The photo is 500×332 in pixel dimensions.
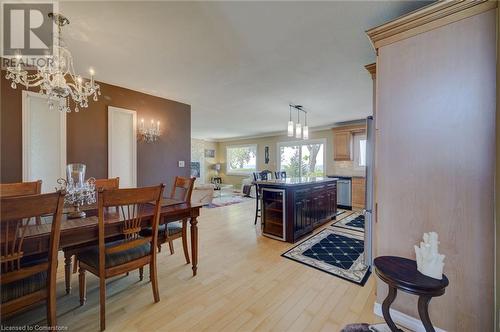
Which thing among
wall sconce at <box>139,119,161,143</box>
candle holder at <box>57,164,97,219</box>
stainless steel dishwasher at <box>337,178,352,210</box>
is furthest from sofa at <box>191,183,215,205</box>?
candle holder at <box>57,164,97,219</box>

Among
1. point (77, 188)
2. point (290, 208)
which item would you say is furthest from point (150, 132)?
point (290, 208)

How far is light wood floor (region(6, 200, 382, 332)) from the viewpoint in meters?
1.61

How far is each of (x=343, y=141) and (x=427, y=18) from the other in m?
4.90

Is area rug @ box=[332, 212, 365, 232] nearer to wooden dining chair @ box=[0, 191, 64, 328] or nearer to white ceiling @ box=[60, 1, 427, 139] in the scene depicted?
white ceiling @ box=[60, 1, 427, 139]

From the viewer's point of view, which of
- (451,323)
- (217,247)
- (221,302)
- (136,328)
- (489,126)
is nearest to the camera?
(489,126)

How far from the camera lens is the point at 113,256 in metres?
1.66

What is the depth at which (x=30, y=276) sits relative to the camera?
1342mm

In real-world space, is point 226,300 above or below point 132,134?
below

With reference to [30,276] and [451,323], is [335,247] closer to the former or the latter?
[451,323]

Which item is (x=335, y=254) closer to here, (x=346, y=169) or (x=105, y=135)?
(x=105, y=135)

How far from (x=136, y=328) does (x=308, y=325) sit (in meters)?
1.29

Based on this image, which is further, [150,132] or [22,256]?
[150,132]

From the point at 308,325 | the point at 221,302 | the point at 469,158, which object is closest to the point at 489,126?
the point at 469,158

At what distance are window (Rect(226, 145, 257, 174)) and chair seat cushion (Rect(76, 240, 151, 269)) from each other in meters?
7.49
